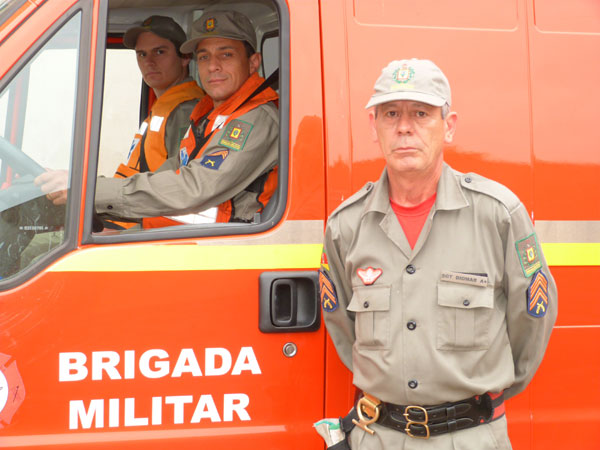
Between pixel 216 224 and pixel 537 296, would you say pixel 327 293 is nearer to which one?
pixel 216 224

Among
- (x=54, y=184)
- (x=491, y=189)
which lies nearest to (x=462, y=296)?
(x=491, y=189)

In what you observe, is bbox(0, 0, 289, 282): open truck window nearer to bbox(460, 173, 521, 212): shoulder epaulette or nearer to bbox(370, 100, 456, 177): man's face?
bbox(370, 100, 456, 177): man's face

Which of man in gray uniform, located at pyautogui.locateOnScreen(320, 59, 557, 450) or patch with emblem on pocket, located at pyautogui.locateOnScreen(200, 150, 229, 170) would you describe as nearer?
man in gray uniform, located at pyautogui.locateOnScreen(320, 59, 557, 450)

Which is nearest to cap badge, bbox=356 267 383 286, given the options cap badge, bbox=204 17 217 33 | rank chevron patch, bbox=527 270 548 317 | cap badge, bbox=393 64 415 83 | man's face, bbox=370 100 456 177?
man's face, bbox=370 100 456 177

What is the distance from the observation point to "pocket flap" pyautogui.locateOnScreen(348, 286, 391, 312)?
1.96 m

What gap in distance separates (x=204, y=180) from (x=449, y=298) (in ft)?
3.05

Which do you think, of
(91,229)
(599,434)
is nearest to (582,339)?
(599,434)

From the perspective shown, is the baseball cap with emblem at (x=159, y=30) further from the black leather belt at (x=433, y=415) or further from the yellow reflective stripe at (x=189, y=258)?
the black leather belt at (x=433, y=415)

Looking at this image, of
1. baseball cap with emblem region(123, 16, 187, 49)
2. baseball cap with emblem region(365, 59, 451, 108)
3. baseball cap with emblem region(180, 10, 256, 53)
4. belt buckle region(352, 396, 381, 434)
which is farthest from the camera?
baseball cap with emblem region(123, 16, 187, 49)

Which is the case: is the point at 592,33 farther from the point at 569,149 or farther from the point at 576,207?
the point at 576,207

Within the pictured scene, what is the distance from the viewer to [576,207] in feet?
7.87

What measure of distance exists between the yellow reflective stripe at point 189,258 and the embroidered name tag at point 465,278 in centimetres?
49

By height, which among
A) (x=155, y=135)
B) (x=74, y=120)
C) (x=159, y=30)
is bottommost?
(x=74, y=120)

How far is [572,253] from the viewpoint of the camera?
2.40 meters
